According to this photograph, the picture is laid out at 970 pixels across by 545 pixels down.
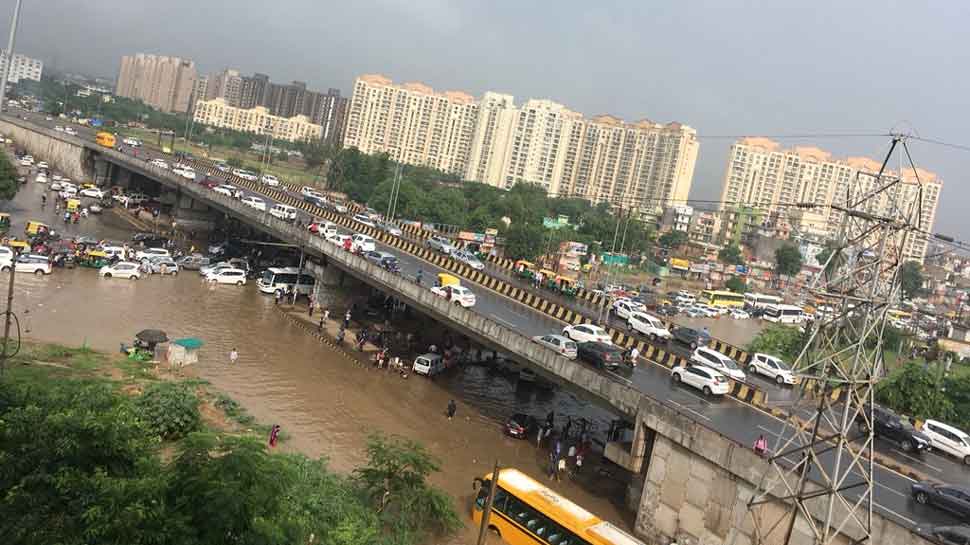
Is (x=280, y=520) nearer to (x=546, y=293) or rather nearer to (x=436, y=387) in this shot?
(x=436, y=387)

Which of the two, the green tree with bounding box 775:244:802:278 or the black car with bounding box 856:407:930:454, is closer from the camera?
the black car with bounding box 856:407:930:454

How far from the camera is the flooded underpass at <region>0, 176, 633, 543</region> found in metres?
23.3

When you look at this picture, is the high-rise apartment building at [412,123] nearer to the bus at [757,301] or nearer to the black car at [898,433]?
the bus at [757,301]

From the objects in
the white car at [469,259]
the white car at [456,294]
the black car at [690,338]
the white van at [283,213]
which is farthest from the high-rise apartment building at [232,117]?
the black car at [690,338]

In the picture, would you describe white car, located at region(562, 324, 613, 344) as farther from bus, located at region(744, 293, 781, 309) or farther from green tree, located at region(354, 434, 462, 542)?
bus, located at region(744, 293, 781, 309)

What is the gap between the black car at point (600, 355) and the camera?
25.0 m

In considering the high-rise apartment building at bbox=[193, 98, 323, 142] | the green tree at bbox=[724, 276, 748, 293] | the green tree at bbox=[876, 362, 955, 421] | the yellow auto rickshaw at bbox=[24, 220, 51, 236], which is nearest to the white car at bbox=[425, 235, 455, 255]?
the yellow auto rickshaw at bbox=[24, 220, 51, 236]

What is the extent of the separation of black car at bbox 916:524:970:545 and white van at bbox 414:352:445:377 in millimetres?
20325

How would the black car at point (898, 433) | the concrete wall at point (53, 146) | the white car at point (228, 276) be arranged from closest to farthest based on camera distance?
1. the black car at point (898, 433)
2. the white car at point (228, 276)
3. the concrete wall at point (53, 146)

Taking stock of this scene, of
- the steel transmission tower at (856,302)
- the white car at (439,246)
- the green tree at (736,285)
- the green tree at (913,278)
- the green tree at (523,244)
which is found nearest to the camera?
the steel transmission tower at (856,302)

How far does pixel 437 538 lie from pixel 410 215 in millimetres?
65387

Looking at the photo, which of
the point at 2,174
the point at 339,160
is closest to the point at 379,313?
the point at 2,174

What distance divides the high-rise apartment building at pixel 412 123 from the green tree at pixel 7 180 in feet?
338

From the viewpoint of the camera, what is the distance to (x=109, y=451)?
10.7m
